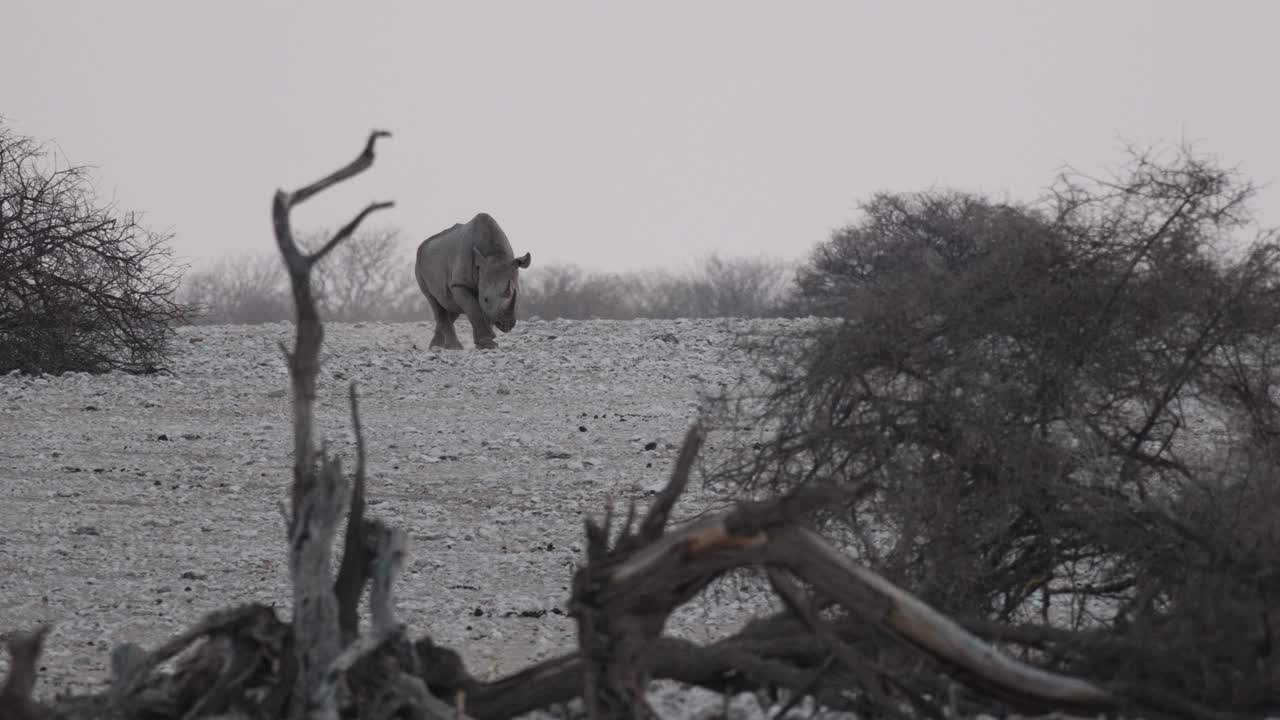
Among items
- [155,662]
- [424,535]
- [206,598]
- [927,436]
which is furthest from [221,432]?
[155,662]

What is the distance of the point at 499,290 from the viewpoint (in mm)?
20844

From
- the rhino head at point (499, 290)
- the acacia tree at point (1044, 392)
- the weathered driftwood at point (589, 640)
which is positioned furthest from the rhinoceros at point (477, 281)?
the weathered driftwood at point (589, 640)

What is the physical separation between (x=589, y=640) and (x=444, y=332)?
1802 centimetres

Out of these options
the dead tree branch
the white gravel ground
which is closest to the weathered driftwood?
the dead tree branch

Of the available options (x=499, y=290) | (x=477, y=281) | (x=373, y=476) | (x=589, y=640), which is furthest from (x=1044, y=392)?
(x=477, y=281)

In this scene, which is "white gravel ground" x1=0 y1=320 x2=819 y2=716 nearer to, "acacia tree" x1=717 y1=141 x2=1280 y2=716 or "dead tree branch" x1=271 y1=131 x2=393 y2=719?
"acacia tree" x1=717 y1=141 x2=1280 y2=716

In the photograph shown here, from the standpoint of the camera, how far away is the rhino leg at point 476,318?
67.0ft

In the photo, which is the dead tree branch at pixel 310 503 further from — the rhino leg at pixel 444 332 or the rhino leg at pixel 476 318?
the rhino leg at pixel 444 332

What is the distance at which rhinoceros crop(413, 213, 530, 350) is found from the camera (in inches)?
822

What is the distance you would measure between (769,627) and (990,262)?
2526 millimetres

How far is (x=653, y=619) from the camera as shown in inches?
155

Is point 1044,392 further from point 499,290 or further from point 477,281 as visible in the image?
point 477,281

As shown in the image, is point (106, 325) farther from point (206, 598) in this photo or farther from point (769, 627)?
point (769, 627)

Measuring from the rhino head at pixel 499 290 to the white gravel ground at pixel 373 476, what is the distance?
0.35 metres
